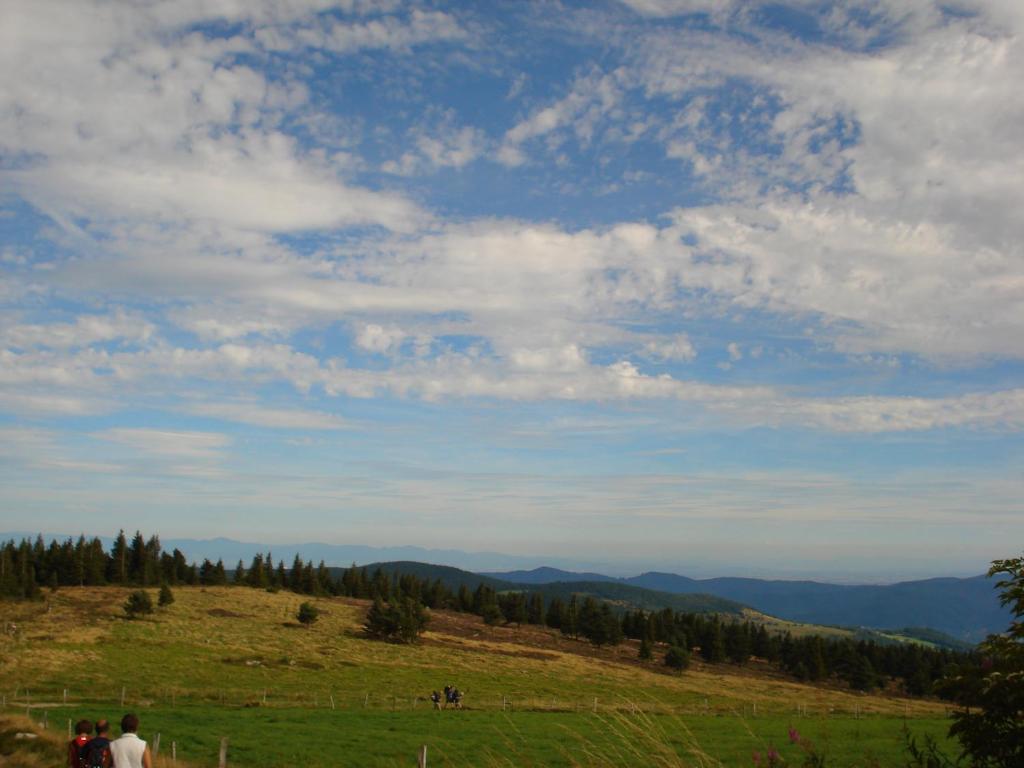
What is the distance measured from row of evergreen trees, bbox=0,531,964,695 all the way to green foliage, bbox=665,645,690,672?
5187mm

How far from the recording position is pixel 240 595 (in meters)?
94.2

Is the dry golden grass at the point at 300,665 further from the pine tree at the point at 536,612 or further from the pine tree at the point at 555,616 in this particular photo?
the pine tree at the point at 536,612

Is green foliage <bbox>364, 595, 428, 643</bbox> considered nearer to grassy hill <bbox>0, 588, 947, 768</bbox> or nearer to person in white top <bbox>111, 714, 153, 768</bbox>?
grassy hill <bbox>0, 588, 947, 768</bbox>

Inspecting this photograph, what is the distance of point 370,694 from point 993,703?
4708 centimetres

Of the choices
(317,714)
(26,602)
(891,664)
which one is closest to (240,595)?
(26,602)

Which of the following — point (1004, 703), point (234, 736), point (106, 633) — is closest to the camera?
point (1004, 703)

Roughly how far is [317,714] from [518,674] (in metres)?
31.1

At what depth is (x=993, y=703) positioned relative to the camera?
512 cm

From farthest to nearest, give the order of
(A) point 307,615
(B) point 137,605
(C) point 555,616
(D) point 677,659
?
(C) point 555,616
(D) point 677,659
(A) point 307,615
(B) point 137,605

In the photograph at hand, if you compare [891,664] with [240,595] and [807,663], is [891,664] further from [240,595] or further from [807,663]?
[240,595]

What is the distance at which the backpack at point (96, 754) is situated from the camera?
38.2 ft

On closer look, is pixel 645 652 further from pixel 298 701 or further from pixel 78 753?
pixel 78 753

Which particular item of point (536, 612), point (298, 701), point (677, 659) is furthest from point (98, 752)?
point (536, 612)

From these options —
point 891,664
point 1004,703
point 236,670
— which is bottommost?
point 891,664
